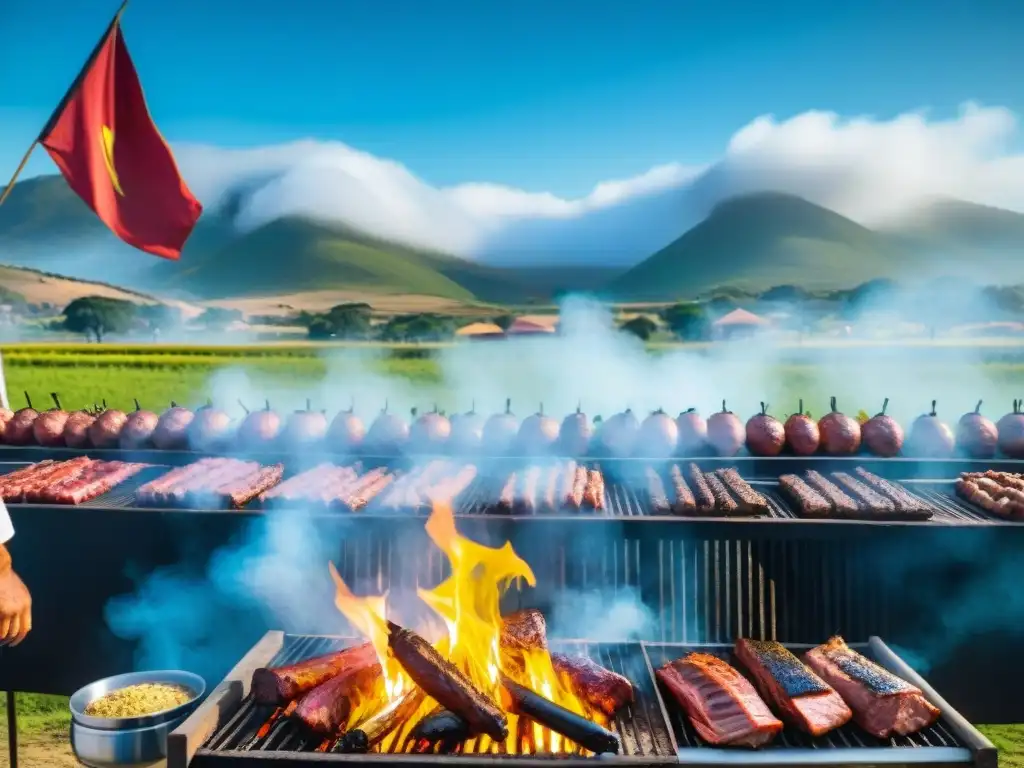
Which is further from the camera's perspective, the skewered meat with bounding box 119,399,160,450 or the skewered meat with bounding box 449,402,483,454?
the skewered meat with bounding box 119,399,160,450

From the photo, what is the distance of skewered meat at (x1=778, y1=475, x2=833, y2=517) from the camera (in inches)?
183

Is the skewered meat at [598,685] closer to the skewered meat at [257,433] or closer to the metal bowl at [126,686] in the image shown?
the metal bowl at [126,686]

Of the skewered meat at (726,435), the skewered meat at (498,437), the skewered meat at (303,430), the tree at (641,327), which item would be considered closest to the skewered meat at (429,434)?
the skewered meat at (498,437)

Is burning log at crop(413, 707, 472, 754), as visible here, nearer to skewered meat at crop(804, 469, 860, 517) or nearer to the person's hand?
the person's hand

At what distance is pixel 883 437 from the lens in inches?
230

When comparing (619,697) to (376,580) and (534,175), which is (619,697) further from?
(534,175)

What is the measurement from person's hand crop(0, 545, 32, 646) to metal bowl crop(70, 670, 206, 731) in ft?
2.04

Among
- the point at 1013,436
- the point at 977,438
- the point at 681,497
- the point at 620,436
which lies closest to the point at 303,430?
the point at 620,436

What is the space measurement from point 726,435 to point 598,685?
3.00 meters

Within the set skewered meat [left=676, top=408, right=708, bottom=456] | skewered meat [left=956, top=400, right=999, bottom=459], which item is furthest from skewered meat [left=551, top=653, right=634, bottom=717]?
skewered meat [left=956, top=400, right=999, bottom=459]

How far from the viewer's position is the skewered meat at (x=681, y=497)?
15.4 feet

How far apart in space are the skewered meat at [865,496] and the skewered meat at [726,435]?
75 cm

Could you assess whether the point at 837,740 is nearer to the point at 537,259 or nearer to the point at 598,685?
the point at 598,685

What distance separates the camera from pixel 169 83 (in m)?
8.80
